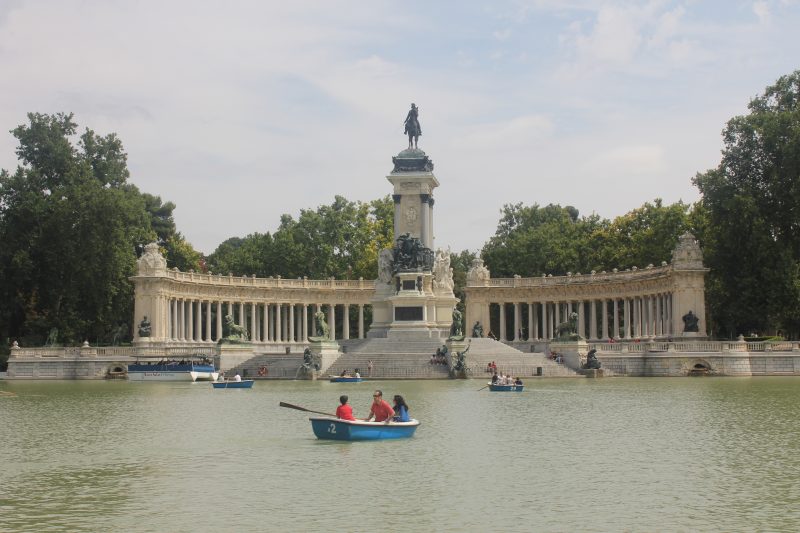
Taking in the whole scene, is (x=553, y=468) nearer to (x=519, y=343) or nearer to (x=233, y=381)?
(x=233, y=381)

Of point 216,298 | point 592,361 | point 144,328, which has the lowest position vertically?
point 592,361

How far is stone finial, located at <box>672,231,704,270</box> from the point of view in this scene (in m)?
75.4

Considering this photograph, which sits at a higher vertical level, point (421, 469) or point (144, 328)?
point (144, 328)

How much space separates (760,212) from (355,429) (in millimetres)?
50305

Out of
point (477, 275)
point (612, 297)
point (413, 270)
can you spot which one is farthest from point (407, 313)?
point (612, 297)

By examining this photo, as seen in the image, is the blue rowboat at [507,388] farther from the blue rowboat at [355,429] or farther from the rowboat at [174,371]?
the rowboat at [174,371]

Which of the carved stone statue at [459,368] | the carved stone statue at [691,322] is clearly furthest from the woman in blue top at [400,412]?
the carved stone statue at [691,322]

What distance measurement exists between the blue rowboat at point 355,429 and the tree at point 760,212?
146ft

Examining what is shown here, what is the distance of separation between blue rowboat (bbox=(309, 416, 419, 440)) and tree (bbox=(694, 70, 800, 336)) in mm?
44489

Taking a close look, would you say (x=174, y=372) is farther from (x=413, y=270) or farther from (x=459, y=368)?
(x=413, y=270)

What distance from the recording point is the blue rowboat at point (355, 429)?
93.7ft

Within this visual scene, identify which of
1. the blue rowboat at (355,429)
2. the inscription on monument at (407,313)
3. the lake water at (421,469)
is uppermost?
the inscription on monument at (407,313)

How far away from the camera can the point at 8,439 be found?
30172 millimetres

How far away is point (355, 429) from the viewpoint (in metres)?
28.6
